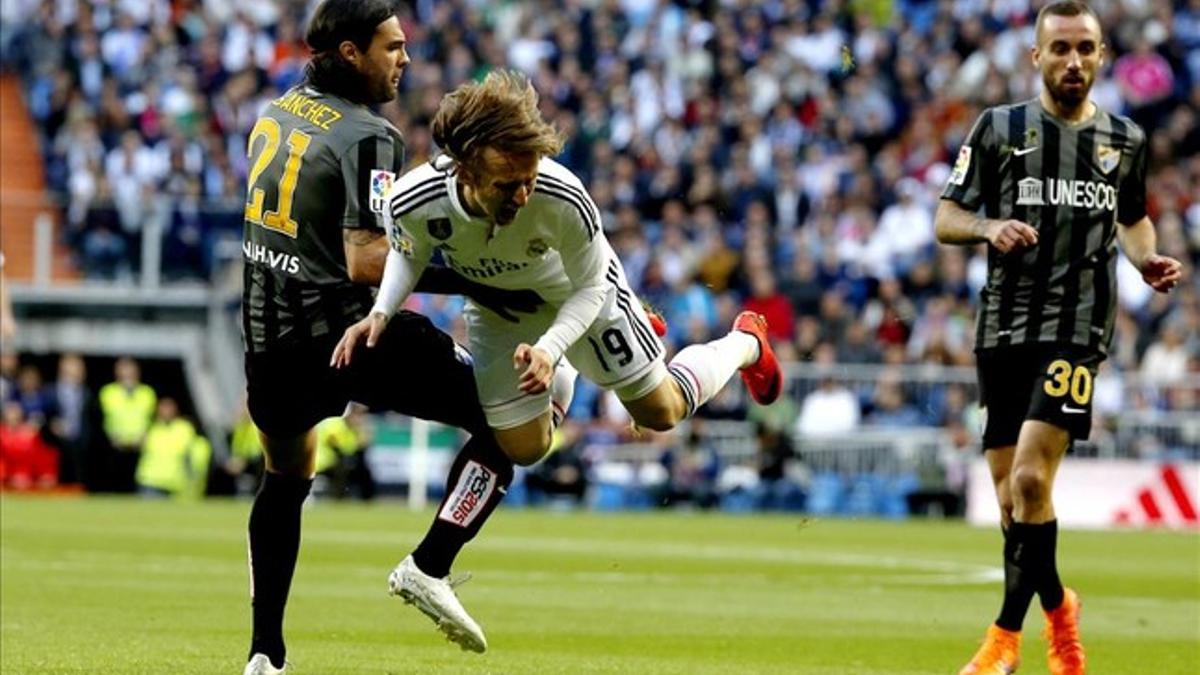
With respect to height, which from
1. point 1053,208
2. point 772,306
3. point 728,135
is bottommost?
point 772,306

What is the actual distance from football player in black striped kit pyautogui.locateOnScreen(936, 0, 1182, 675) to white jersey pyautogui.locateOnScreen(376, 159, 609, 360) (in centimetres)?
171

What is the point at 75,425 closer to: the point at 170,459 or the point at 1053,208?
the point at 170,459

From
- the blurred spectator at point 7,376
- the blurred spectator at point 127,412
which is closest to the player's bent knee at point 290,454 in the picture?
the blurred spectator at point 127,412

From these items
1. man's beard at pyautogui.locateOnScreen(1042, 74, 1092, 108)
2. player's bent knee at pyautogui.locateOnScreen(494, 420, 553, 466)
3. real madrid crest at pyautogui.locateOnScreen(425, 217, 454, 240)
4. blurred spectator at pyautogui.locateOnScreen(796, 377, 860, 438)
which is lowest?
blurred spectator at pyautogui.locateOnScreen(796, 377, 860, 438)

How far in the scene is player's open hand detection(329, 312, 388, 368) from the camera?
27.6 ft

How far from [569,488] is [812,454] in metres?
2.87

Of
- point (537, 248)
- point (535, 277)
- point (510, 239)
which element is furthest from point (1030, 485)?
point (510, 239)

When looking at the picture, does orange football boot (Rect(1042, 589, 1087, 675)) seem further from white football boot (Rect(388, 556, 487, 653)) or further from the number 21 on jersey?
the number 21 on jersey

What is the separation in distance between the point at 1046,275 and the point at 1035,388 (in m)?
0.44

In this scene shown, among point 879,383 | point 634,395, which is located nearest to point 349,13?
point 634,395

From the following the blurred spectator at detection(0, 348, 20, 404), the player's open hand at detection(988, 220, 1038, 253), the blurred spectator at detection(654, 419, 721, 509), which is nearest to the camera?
the player's open hand at detection(988, 220, 1038, 253)

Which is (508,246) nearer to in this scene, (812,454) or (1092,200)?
(1092,200)

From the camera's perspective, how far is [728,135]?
31016mm

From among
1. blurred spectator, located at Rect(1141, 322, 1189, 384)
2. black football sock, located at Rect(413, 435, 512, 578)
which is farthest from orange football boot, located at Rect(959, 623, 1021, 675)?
blurred spectator, located at Rect(1141, 322, 1189, 384)
